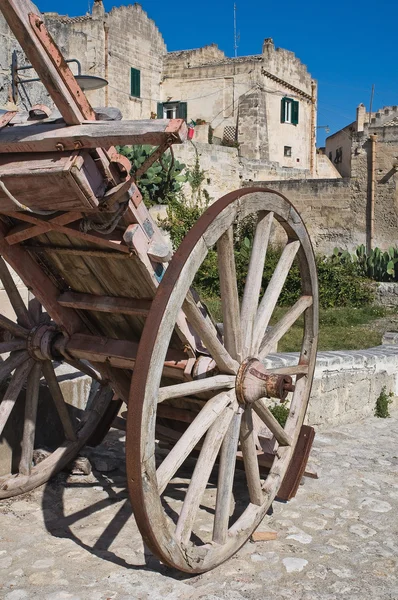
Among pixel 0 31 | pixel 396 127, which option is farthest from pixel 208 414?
pixel 396 127

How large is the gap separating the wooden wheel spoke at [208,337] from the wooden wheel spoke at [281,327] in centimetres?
35

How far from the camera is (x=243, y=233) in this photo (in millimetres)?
17688

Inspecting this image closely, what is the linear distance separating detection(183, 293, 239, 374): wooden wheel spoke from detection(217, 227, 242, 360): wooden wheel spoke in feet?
0.23

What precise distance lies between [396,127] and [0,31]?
10522 millimetres

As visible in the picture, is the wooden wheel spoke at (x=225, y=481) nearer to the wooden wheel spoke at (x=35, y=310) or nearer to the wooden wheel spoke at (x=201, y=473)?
the wooden wheel spoke at (x=201, y=473)

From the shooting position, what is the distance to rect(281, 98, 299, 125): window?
2738 centimetres

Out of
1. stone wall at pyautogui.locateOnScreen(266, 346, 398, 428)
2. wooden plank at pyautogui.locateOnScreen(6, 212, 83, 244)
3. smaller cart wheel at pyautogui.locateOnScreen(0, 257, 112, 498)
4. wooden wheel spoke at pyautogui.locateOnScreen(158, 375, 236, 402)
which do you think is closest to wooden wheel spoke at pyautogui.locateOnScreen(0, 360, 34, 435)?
smaller cart wheel at pyautogui.locateOnScreen(0, 257, 112, 498)

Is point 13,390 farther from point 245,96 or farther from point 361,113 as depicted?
point 361,113

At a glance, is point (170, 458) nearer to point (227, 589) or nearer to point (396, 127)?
point (227, 589)

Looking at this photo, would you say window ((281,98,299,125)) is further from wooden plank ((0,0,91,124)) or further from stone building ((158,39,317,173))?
wooden plank ((0,0,91,124))

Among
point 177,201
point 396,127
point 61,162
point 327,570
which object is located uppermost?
point 396,127

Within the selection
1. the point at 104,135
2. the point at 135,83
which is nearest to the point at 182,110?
the point at 135,83

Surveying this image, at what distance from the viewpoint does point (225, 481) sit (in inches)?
124

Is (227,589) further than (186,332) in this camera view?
No
